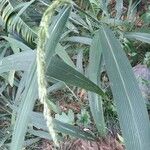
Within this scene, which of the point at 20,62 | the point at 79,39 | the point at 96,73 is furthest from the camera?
the point at 79,39

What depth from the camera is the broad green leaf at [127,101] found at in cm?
93

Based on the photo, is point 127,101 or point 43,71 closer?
point 43,71

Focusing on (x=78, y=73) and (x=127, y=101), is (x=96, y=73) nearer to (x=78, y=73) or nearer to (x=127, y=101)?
(x=78, y=73)

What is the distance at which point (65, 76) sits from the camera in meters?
1.13

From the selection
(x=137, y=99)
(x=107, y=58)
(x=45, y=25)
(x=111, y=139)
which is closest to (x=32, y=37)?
(x=111, y=139)

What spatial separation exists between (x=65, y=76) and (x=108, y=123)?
58cm

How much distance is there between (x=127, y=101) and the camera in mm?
1011

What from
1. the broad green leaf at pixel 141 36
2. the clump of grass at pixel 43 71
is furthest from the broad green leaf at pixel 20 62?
Result: the clump of grass at pixel 43 71

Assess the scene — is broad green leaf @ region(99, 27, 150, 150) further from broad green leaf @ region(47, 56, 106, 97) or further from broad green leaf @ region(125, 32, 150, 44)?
broad green leaf @ region(125, 32, 150, 44)

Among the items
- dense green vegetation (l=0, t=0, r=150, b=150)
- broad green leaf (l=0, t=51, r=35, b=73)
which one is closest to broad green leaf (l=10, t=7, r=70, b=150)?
dense green vegetation (l=0, t=0, r=150, b=150)

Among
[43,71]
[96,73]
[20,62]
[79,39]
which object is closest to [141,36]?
[96,73]

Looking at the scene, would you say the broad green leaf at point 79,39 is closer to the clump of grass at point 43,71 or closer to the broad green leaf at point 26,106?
the broad green leaf at point 26,106

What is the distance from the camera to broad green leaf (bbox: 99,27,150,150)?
0.93 meters

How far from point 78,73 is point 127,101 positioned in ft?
0.64
